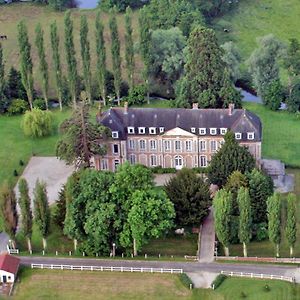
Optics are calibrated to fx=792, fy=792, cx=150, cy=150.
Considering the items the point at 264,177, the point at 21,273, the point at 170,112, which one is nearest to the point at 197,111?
the point at 170,112

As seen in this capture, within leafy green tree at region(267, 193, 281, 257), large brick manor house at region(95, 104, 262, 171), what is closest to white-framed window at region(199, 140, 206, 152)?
large brick manor house at region(95, 104, 262, 171)

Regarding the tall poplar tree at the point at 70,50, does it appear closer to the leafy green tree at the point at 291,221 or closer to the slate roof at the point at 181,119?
the slate roof at the point at 181,119

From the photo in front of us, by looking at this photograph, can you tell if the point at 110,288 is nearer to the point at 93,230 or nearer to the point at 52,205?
the point at 93,230

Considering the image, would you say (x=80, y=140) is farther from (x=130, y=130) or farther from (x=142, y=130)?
(x=142, y=130)

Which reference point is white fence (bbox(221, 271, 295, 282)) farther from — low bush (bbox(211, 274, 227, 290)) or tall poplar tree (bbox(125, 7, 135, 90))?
tall poplar tree (bbox(125, 7, 135, 90))

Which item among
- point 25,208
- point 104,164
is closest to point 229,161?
point 104,164

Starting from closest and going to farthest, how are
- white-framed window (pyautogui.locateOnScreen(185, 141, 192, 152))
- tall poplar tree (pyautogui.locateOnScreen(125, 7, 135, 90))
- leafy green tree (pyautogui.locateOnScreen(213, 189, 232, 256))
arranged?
leafy green tree (pyautogui.locateOnScreen(213, 189, 232, 256)), white-framed window (pyautogui.locateOnScreen(185, 141, 192, 152)), tall poplar tree (pyautogui.locateOnScreen(125, 7, 135, 90))
